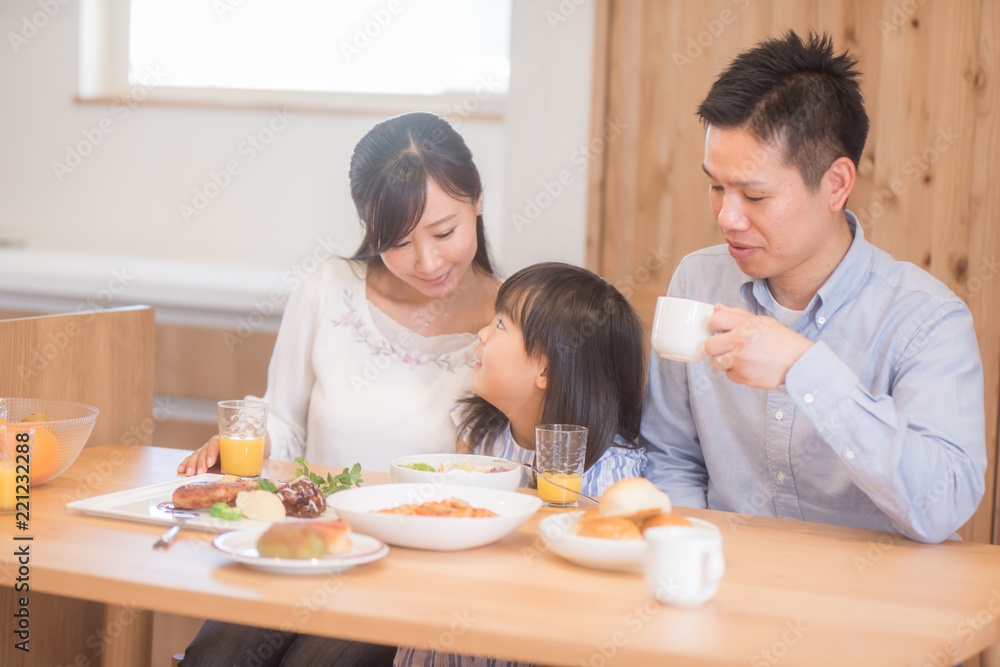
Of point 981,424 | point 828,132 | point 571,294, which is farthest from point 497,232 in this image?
point 981,424

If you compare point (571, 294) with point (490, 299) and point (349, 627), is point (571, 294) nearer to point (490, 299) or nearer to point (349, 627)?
point (490, 299)

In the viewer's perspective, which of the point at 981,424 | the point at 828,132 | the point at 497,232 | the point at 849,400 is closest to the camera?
the point at 849,400

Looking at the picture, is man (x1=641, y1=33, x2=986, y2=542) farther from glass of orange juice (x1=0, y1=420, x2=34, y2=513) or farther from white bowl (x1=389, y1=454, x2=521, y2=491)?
glass of orange juice (x1=0, y1=420, x2=34, y2=513)

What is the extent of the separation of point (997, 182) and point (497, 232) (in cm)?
Answer: 124

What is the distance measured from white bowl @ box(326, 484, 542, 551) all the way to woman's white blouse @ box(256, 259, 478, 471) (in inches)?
22.9

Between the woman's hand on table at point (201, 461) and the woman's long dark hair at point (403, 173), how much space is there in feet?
1.66

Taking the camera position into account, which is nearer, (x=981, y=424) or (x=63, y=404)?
(x=981, y=424)

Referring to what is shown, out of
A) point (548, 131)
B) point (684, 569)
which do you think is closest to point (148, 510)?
point (684, 569)

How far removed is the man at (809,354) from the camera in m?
1.14

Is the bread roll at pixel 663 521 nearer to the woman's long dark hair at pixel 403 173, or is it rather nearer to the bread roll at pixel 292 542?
the bread roll at pixel 292 542

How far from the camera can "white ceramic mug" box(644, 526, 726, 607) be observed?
0.87 metres

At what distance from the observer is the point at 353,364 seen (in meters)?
1.79

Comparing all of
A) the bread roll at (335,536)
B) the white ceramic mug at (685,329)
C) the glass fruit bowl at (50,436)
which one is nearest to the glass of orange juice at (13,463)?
the glass fruit bowl at (50,436)

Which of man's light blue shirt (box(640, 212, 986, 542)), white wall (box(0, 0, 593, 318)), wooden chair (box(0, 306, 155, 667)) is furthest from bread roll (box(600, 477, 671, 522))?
white wall (box(0, 0, 593, 318))
